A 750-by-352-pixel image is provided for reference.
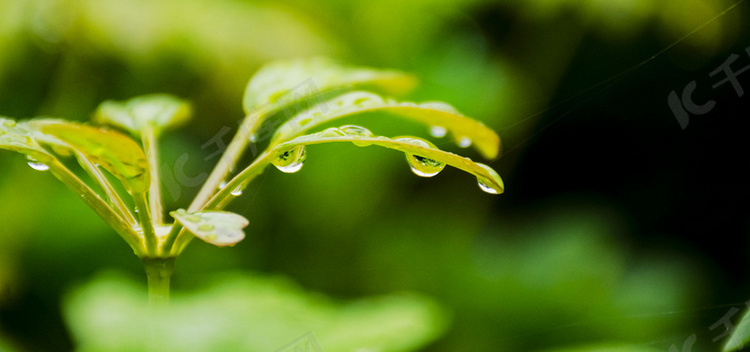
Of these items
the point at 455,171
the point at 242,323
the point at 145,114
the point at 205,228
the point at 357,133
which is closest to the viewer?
the point at 205,228

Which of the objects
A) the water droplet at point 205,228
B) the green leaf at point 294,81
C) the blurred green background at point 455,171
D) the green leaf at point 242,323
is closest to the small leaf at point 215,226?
the water droplet at point 205,228

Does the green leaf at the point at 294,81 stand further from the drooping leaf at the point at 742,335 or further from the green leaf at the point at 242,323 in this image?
the drooping leaf at the point at 742,335

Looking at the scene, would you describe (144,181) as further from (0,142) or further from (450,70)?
(450,70)

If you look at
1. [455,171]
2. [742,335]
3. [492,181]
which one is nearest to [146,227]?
[492,181]

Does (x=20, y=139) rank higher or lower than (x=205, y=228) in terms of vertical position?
higher

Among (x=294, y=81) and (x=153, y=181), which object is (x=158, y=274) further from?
(x=294, y=81)

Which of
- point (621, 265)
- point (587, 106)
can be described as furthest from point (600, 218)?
point (587, 106)

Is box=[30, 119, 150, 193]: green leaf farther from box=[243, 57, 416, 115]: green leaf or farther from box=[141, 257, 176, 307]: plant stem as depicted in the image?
box=[243, 57, 416, 115]: green leaf
